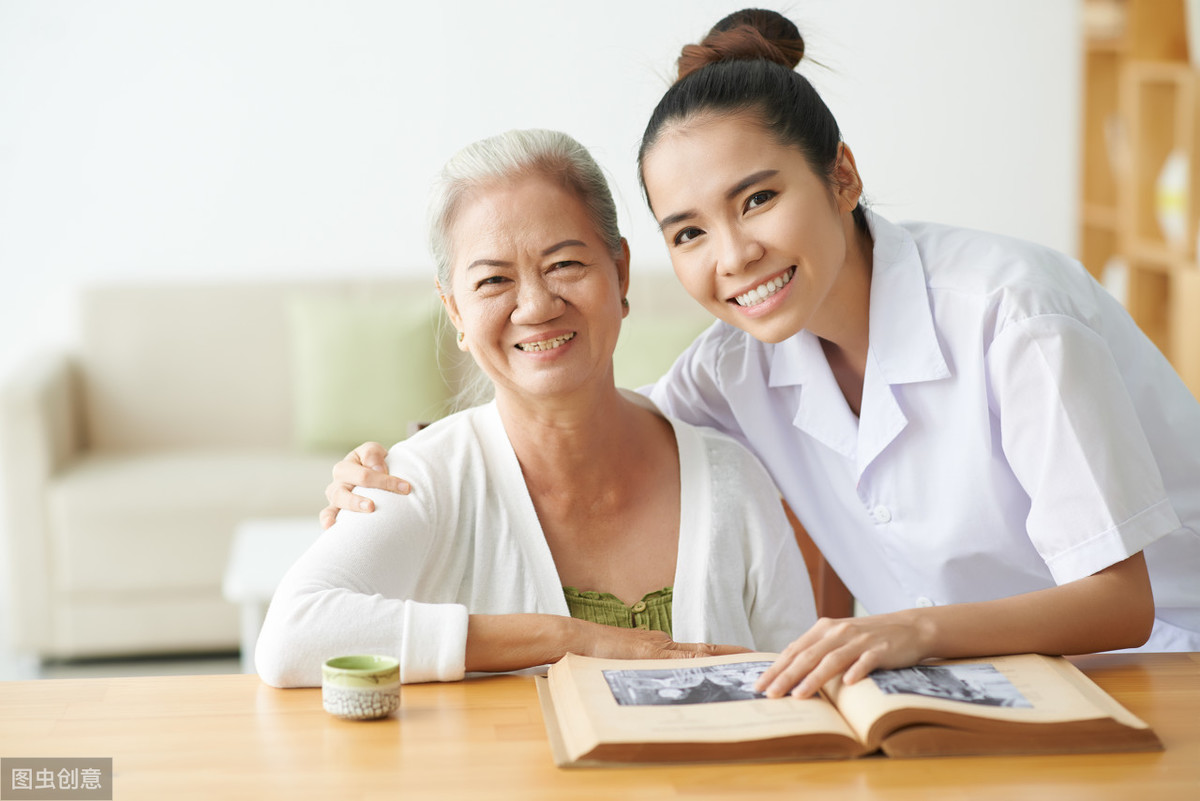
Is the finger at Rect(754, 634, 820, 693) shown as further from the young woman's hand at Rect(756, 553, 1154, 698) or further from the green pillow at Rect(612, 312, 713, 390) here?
the green pillow at Rect(612, 312, 713, 390)

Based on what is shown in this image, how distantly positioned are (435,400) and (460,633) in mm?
2654

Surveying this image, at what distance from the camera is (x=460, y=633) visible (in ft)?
4.09

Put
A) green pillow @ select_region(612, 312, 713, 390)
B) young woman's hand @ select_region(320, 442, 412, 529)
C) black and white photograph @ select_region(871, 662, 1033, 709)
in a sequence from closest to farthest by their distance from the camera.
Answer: black and white photograph @ select_region(871, 662, 1033, 709) < young woman's hand @ select_region(320, 442, 412, 529) < green pillow @ select_region(612, 312, 713, 390)

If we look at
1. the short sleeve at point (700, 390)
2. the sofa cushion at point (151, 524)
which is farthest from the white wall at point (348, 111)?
the short sleeve at point (700, 390)

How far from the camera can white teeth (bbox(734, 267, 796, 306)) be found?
58.6 inches

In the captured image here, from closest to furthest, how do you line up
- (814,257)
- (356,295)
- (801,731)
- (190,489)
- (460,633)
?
(801,731), (460,633), (814,257), (190,489), (356,295)

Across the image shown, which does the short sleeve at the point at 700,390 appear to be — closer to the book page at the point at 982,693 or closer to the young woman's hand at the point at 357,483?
the young woman's hand at the point at 357,483

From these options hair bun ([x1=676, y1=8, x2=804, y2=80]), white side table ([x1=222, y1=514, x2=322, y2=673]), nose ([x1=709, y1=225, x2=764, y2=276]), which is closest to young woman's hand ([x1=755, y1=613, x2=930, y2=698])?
nose ([x1=709, y1=225, x2=764, y2=276])

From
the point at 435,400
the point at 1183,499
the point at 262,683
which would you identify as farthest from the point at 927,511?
the point at 435,400

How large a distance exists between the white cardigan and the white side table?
50.4 inches

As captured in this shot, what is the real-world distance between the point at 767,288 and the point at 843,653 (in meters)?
0.52

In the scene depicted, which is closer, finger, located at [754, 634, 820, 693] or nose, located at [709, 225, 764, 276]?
finger, located at [754, 634, 820, 693]

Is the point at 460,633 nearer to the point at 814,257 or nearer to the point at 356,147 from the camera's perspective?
the point at 814,257

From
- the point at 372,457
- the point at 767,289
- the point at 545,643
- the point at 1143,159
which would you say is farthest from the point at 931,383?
the point at 1143,159
